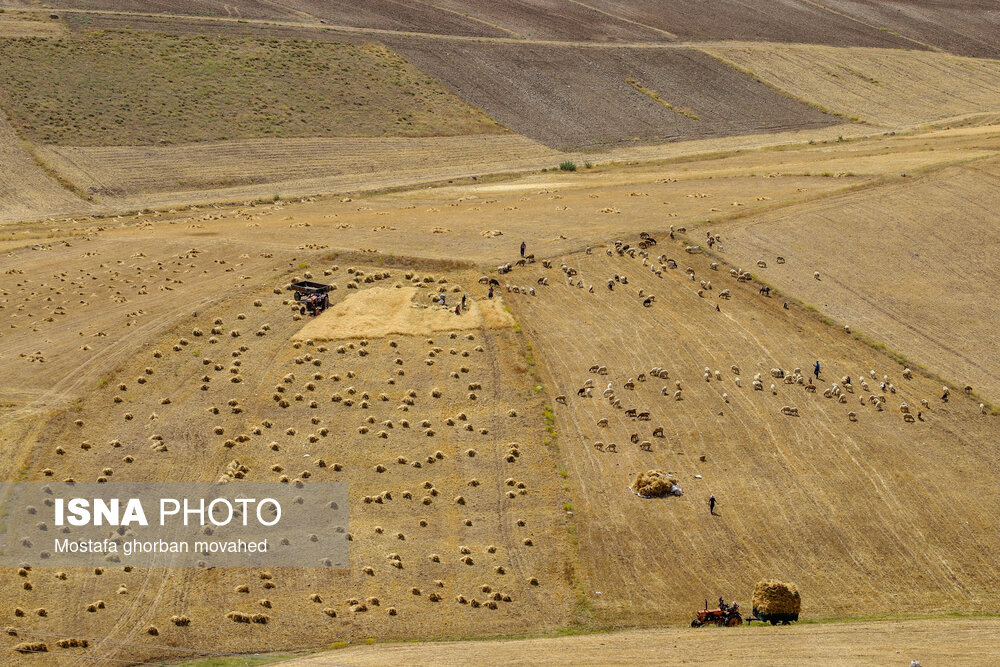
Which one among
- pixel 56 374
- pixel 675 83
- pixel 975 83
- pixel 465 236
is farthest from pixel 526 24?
pixel 56 374

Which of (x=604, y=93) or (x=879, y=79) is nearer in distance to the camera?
(x=604, y=93)

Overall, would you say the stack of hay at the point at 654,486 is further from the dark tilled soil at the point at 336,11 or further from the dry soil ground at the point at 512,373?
the dark tilled soil at the point at 336,11

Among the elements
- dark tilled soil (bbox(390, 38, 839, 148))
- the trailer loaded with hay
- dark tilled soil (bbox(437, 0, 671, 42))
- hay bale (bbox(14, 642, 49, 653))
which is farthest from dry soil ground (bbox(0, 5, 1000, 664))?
dark tilled soil (bbox(437, 0, 671, 42))

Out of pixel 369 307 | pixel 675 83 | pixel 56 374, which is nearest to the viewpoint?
pixel 56 374

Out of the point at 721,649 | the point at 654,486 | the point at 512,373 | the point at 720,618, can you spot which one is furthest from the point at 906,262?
the point at 721,649

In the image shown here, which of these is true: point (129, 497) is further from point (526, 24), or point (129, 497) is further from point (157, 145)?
point (526, 24)

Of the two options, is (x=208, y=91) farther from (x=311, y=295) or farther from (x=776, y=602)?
(x=776, y=602)

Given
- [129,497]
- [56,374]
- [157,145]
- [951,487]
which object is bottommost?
[951,487]
